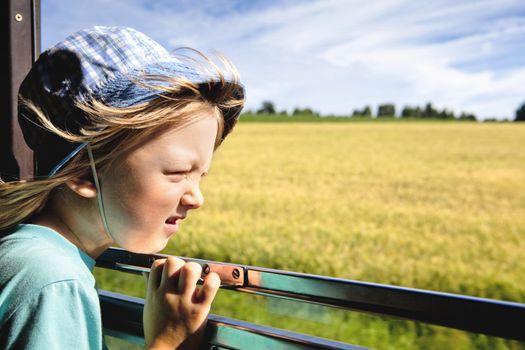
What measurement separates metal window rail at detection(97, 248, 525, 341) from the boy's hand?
2.2 inches

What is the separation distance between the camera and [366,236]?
14.0ft

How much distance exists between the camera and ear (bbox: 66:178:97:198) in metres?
0.92

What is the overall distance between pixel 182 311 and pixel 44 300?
20 cm

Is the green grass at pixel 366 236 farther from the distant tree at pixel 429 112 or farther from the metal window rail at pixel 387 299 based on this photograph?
the distant tree at pixel 429 112

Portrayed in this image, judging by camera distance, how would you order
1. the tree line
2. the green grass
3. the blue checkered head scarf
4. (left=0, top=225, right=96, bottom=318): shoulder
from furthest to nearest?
the tree line → the green grass → the blue checkered head scarf → (left=0, top=225, right=96, bottom=318): shoulder

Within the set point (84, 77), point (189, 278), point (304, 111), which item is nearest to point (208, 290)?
point (189, 278)

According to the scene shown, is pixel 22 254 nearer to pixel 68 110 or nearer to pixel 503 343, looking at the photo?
pixel 68 110

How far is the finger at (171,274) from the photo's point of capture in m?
0.88

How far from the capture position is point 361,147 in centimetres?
1498

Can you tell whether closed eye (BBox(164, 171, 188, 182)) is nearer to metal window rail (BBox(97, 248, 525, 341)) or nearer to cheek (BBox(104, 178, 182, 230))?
cheek (BBox(104, 178, 182, 230))

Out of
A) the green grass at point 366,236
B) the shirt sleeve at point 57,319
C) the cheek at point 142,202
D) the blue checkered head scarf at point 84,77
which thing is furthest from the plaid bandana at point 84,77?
the green grass at point 366,236

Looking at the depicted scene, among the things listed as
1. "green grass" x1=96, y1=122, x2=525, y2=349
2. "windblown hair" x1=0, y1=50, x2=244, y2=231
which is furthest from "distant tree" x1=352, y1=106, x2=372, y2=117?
"windblown hair" x1=0, y1=50, x2=244, y2=231

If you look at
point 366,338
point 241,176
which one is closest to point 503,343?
point 366,338

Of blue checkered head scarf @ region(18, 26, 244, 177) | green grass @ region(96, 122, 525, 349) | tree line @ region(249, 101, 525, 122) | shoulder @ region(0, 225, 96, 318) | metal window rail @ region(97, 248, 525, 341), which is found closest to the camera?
metal window rail @ region(97, 248, 525, 341)
